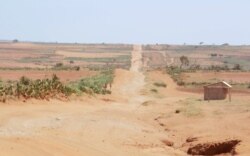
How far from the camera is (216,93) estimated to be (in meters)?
44.1

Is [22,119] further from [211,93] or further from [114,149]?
[211,93]

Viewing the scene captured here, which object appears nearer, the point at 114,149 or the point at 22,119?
the point at 114,149

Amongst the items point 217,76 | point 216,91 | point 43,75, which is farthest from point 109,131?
point 217,76

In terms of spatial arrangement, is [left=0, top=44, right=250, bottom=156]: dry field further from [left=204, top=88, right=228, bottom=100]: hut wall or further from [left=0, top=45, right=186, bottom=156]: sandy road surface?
[left=204, top=88, right=228, bottom=100]: hut wall

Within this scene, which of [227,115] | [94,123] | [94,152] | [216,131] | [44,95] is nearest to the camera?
[94,152]

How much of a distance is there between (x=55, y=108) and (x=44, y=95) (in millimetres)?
3003

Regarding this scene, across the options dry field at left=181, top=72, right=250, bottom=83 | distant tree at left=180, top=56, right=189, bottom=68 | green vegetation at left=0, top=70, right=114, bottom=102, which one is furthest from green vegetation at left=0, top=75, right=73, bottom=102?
distant tree at left=180, top=56, right=189, bottom=68

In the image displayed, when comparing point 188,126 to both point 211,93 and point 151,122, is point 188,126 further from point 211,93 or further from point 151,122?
point 211,93

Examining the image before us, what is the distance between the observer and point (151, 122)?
97.7 ft

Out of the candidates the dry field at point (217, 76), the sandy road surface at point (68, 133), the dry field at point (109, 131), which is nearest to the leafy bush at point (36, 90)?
the dry field at point (109, 131)

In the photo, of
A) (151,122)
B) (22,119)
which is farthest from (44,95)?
(22,119)

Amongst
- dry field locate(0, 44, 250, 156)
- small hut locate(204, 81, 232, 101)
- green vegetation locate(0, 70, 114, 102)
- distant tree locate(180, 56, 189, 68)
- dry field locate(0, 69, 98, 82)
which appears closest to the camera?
dry field locate(0, 44, 250, 156)

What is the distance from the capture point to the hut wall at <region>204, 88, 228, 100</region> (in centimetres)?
4391

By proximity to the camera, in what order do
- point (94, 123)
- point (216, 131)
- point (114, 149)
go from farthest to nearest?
point (94, 123) < point (216, 131) < point (114, 149)
